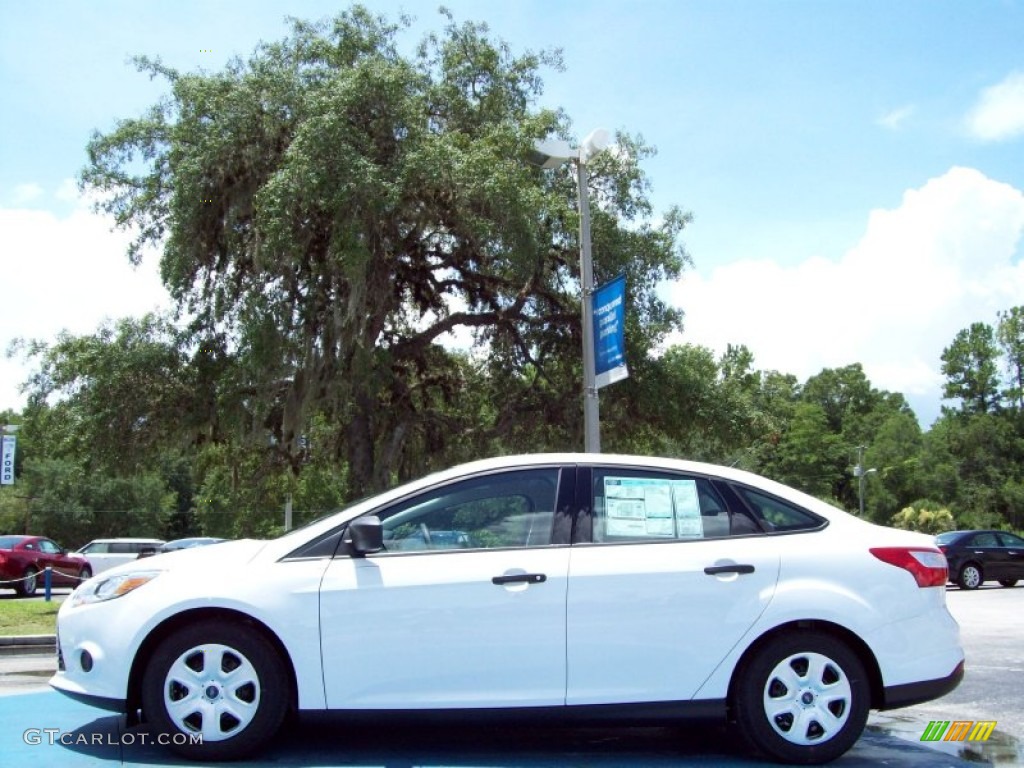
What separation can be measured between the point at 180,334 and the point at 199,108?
4301 mm

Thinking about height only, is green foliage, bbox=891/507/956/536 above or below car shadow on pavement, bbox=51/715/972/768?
below

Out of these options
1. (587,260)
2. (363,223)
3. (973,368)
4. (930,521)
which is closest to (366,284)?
(363,223)

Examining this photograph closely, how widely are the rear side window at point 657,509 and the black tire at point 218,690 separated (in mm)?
1830

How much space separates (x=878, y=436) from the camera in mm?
98625

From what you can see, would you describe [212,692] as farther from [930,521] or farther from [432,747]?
[930,521]

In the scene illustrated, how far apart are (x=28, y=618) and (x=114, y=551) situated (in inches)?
596

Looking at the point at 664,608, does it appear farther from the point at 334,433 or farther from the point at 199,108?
the point at 334,433

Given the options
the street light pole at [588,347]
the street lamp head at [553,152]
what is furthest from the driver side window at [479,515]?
the street lamp head at [553,152]

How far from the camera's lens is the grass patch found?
38.6 ft

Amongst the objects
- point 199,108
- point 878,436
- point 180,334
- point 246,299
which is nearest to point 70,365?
point 180,334

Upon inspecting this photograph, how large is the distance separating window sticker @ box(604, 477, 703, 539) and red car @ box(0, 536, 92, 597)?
2156 cm

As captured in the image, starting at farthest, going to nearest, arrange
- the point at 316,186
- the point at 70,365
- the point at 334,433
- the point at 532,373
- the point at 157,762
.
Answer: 1. the point at 334,433
2. the point at 532,373
3. the point at 70,365
4. the point at 316,186
5. the point at 157,762

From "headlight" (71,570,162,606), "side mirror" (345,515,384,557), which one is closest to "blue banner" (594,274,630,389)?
"side mirror" (345,515,384,557)

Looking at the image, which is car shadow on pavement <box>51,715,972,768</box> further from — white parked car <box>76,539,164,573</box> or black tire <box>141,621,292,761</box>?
white parked car <box>76,539,164,573</box>
